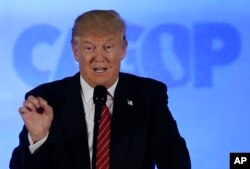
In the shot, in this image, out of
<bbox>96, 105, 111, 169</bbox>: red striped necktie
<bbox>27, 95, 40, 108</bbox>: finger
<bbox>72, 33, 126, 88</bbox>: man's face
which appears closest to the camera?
<bbox>27, 95, 40, 108</bbox>: finger

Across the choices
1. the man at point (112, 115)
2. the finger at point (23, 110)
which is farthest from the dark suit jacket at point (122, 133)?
the finger at point (23, 110)

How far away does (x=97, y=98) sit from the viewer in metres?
1.36

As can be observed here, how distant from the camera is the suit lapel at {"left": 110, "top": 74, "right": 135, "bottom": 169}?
1600mm

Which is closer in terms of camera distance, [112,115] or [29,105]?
[29,105]

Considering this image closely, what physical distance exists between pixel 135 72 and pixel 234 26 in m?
0.48

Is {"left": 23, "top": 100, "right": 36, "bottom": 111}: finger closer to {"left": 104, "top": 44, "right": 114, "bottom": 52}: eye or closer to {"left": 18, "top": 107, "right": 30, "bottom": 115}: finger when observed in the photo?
{"left": 18, "top": 107, "right": 30, "bottom": 115}: finger

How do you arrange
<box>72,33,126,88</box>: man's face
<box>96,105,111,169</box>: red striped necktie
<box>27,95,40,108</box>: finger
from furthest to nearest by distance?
<box>72,33,126,88</box>: man's face → <box>96,105,111,169</box>: red striped necktie → <box>27,95,40,108</box>: finger

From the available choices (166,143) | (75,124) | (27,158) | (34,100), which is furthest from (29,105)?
(166,143)

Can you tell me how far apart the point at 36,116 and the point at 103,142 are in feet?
0.74

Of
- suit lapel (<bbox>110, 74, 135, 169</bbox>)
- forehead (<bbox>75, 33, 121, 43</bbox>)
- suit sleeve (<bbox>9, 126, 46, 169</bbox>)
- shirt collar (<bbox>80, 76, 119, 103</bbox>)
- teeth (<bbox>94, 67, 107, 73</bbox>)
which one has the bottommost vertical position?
suit sleeve (<bbox>9, 126, 46, 169</bbox>)

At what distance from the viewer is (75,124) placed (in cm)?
164

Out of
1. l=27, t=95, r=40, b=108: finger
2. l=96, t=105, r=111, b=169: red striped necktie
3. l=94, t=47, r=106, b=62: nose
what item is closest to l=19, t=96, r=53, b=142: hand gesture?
l=27, t=95, r=40, b=108: finger

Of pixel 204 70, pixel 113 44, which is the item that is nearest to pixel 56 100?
pixel 113 44

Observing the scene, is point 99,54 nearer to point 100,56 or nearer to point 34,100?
A: point 100,56
